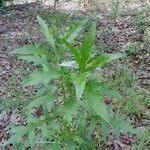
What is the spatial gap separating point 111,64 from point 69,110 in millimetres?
4219

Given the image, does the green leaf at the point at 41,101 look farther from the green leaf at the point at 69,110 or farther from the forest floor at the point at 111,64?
the forest floor at the point at 111,64

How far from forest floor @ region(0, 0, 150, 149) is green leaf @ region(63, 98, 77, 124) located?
234 cm

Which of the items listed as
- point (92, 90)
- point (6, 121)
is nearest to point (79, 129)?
point (92, 90)

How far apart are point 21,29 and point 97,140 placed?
5.68 meters

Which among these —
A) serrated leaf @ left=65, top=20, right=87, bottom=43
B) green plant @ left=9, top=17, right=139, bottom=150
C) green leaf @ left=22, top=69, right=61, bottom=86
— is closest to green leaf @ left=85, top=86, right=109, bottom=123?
green plant @ left=9, top=17, right=139, bottom=150

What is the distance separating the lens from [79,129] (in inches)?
137

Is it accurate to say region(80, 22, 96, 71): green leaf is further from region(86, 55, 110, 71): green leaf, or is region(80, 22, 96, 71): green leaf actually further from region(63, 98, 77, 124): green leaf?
region(63, 98, 77, 124): green leaf

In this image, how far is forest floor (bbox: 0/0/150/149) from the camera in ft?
19.0

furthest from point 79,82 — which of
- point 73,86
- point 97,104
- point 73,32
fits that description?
point 73,32

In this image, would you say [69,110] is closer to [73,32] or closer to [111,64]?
[73,32]

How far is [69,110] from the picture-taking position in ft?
9.68

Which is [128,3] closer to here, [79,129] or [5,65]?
[5,65]

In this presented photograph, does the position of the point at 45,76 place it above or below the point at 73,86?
above

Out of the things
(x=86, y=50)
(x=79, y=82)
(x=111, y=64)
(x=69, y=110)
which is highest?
(x=86, y=50)
